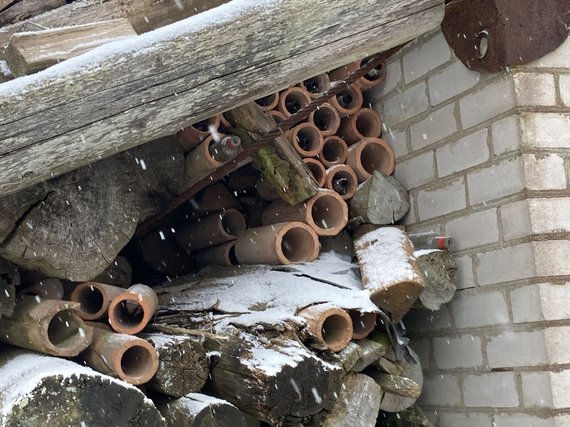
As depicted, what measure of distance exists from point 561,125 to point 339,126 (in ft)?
4.24

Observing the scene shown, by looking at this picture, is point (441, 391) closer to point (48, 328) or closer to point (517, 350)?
point (517, 350)

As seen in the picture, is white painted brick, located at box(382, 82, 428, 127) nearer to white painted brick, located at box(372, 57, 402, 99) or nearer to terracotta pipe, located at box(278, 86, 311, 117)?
white painted brick, located at box(372, 57, 402, 99)

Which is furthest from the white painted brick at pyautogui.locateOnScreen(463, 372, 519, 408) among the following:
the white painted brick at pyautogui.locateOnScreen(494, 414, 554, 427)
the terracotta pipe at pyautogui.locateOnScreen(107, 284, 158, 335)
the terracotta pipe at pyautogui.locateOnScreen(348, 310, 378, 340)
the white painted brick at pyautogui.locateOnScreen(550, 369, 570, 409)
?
the terracotta pipe at pyautogui.locateOnScreen(107, 284, 158, 335)

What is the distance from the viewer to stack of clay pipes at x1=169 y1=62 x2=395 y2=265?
3.85 m

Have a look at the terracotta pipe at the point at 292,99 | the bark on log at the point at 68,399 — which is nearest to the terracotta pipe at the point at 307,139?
the terracotta pipe at the point at 292,99

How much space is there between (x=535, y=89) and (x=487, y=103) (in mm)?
244

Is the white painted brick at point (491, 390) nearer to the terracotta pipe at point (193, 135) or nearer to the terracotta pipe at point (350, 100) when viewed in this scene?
the terracotta pipe at point (350, 100)

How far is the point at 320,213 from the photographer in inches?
161

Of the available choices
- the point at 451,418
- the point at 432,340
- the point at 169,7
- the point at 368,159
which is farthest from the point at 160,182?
the point at 451,418

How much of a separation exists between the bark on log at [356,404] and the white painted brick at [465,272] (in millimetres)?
750

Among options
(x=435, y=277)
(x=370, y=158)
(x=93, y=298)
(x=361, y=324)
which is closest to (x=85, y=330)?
(x=93, y=298)

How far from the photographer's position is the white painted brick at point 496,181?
3547 millimetres

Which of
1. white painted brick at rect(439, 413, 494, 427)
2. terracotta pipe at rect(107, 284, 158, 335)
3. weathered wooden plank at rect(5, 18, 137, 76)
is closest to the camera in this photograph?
weathered wooden plank at rect(5, 18, 137, 76)

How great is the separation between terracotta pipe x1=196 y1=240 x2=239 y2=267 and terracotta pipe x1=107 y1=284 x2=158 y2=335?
88 cm
